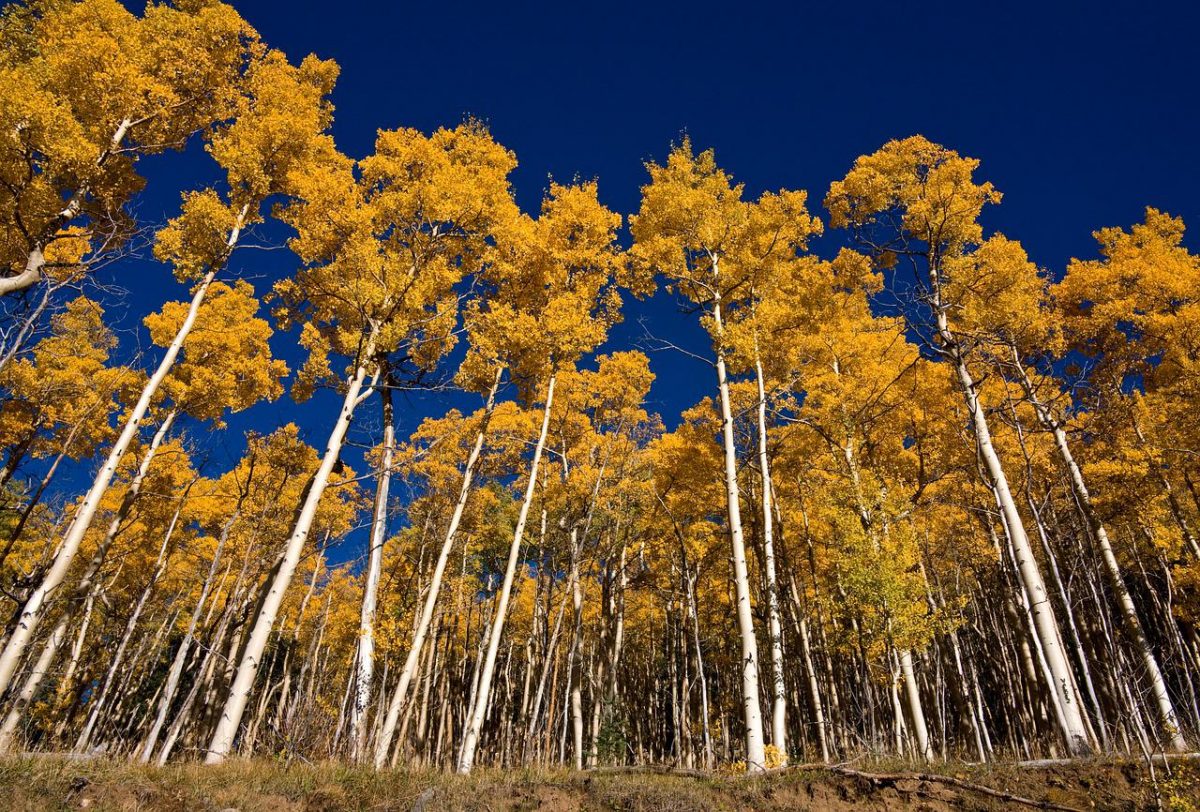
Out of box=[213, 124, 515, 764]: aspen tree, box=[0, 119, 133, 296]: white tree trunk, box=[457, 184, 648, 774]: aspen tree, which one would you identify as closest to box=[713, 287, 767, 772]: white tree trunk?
box=[457, 184, 648, 774]: aspen tree

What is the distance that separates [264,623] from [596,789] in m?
4.19

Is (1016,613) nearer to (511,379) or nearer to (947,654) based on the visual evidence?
(947,654)

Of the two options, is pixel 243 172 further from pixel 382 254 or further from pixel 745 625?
pixel 745 625

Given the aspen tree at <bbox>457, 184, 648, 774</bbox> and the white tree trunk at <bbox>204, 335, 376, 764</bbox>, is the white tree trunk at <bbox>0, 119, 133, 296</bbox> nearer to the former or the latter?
the white tree trunk at <bbox>204, 335, 376, 764</bbox>

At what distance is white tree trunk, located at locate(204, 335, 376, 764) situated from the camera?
6180 millimetres

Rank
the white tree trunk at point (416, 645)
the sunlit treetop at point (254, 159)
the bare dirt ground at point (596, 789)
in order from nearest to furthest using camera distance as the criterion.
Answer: the bare dirt ground at point (596, 789) < the white tree trunk at point (416, 645) < the sunlit treetop at point (254, 159)

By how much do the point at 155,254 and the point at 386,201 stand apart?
12.9 ft

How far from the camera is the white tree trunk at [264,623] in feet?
20.3

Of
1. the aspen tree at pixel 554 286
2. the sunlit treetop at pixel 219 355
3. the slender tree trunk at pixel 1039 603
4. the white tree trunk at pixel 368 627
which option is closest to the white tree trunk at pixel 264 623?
the white tree trunk at pixel 368 627

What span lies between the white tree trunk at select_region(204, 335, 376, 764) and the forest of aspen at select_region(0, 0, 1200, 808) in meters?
0.05

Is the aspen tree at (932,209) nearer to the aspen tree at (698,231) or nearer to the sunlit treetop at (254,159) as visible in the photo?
the aspen tree at (698,231)

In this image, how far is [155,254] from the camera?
31.0 ft

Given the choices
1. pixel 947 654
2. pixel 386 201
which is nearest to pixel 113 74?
pixel 386 201

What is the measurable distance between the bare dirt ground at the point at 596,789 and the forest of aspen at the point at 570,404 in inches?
34.1
